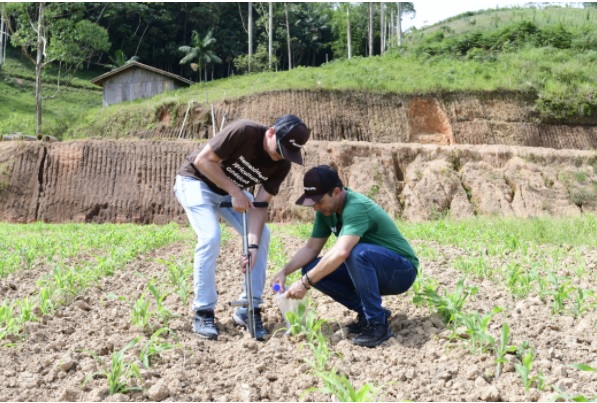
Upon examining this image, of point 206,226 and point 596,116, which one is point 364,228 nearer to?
point 206,226

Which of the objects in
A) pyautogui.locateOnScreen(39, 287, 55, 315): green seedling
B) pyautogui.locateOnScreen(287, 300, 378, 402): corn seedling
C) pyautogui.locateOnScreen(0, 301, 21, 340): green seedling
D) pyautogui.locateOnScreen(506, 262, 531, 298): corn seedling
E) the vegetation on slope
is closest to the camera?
pyautogui.locateOnScreen(287, 300, 378, 402): corn seedling

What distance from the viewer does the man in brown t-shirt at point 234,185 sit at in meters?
4.43

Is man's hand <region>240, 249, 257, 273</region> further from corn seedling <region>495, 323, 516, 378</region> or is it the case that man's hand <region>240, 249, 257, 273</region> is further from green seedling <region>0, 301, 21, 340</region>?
corn seedling <region>495, 323, 516, 378</region>

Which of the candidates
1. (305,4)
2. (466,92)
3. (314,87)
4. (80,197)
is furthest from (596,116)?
(305,4)

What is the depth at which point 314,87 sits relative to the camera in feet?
77.3

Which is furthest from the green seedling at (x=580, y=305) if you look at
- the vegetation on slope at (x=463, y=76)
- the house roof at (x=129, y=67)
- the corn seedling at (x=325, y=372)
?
the house roof at (x=129, y=67)

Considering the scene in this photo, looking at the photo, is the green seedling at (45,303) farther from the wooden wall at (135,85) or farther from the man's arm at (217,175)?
the wooden wall at (135,85)

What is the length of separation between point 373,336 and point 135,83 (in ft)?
102

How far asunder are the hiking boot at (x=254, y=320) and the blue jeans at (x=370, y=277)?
19.9 inches

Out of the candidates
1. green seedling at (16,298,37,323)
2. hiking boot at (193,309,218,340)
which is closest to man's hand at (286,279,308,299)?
hiking boot at (193,309,218,340)

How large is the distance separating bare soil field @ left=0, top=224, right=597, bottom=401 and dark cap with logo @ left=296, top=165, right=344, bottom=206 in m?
1.03

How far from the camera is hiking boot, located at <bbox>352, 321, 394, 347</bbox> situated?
4.16 m

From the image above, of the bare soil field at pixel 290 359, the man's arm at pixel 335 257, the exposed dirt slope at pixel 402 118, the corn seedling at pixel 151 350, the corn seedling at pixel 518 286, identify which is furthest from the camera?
the exposed dirt slope at pixel 402 118

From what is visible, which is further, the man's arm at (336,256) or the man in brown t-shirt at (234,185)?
the man in brown t-shirt at (234,185)
